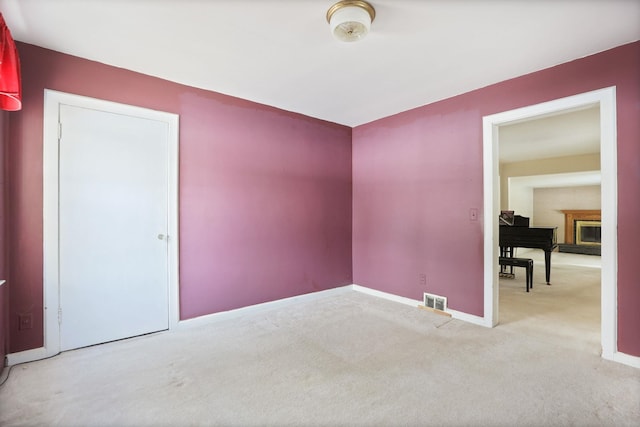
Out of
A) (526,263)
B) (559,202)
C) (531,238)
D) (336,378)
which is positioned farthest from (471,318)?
(559,202)

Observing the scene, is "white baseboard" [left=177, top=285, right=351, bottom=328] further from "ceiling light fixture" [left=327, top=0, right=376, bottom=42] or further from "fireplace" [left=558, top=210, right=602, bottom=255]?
"fireplace" [left=558, top=210, right=602, bottom=255]

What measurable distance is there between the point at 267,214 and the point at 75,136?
5.92 feet

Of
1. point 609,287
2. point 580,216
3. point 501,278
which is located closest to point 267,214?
point 609,287

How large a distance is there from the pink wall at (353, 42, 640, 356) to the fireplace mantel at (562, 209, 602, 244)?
309 inches

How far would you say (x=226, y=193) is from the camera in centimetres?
306

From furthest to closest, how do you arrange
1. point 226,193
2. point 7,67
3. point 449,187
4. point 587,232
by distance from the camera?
point 587,232 → point 449,187 → point 226,193 → point 7,67

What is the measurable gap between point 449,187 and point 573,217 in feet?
26.0

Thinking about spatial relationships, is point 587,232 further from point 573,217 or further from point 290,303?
point 290,303

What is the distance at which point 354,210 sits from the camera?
4.21 metres

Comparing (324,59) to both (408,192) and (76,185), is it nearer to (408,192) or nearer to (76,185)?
(408,192)

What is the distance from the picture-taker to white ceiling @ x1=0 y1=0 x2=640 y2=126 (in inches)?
69.3

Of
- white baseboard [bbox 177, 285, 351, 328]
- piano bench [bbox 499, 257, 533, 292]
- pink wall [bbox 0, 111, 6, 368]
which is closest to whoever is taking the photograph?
pink wall [bbox 0, 111, 6, 368]

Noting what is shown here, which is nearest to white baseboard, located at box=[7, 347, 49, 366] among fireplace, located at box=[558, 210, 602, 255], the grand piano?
the grand piano

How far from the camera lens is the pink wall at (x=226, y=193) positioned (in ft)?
7.01
